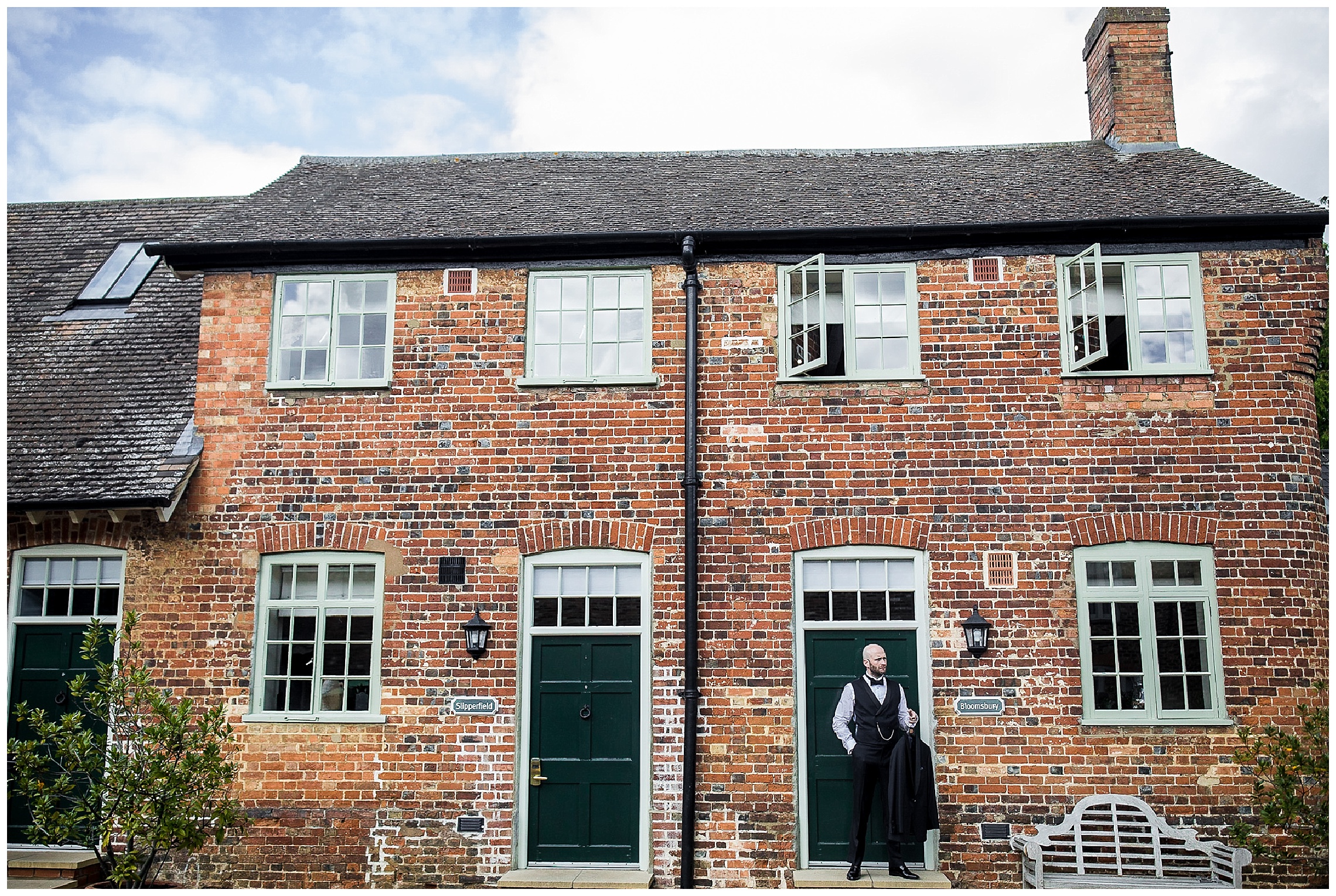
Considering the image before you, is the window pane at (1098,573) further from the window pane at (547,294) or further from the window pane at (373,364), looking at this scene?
the window pane at (373,364)

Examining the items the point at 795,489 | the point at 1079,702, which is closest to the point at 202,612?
the point at 795,489

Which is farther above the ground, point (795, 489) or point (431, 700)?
point (795, 489)

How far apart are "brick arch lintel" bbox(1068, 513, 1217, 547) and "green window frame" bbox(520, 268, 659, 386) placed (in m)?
4.27

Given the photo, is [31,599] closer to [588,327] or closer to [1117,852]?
[588,327]

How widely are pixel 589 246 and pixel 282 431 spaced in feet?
11.4

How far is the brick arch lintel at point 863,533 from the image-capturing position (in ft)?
29.3

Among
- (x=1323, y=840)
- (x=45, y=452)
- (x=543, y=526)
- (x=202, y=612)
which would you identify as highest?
(x=45, y=452)

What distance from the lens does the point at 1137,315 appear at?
30.3ft

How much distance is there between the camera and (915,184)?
35.9 feet

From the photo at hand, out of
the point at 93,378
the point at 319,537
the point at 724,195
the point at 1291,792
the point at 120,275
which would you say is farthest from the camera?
the point at 120,275

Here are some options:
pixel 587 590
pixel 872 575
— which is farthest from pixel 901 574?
pixel 587 590

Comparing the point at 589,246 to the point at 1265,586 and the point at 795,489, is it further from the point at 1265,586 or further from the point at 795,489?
the point at 1265,586

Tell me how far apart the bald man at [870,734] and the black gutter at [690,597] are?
1.30m

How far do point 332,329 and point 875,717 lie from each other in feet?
20.7
